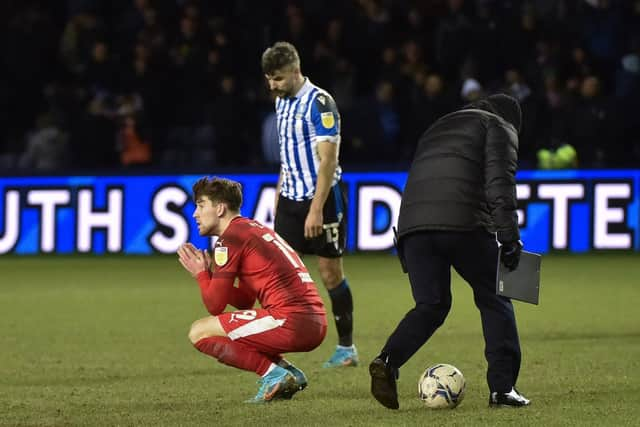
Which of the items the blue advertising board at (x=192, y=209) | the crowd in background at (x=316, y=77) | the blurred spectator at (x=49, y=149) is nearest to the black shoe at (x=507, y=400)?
the blue advertising board at (x=192, y=209)

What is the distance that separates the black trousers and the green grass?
261 millimetres

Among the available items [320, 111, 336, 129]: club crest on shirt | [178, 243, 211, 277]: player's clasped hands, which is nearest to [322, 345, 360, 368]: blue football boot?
[320, 111, 336, 129]: club crest on shirt

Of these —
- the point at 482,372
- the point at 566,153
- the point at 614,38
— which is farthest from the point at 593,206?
the point at 482,372

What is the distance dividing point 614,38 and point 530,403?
527 inches

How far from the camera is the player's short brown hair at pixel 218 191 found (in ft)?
24.5

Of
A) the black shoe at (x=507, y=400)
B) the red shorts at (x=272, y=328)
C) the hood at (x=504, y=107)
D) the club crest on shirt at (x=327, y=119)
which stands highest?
the hood at (x=504, y=107)

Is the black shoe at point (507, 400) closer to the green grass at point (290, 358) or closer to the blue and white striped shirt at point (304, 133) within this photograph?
the green grass at point (290, 358)

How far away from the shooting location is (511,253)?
22.9ft

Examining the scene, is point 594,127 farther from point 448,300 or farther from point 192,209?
point 448,300

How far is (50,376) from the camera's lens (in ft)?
28.7

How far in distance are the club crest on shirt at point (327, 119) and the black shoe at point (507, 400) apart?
2.55 metres

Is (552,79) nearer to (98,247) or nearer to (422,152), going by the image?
(98,247)

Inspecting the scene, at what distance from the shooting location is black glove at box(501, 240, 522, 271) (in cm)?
695

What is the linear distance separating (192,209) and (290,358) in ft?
28.8
